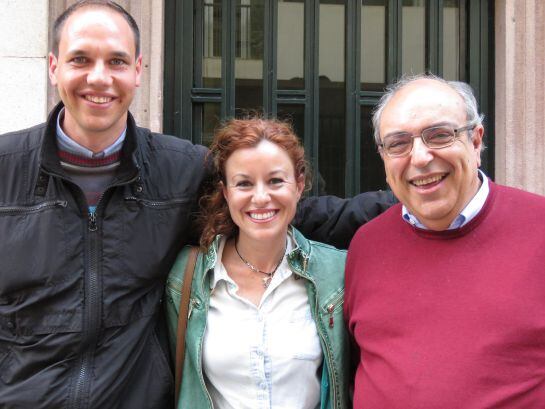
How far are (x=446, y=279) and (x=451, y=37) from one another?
283 centimetres

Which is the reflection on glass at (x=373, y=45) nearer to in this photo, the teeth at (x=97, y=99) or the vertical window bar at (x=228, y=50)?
the vertical window bar at (x=228, y=50)

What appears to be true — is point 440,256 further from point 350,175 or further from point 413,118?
point 350,175

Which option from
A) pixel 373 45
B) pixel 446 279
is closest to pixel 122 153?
pixel 446 279

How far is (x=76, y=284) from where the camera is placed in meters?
2.05

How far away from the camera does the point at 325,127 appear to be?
4.27 metres

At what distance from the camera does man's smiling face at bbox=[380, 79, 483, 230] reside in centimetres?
206

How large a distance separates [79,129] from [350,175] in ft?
7.88

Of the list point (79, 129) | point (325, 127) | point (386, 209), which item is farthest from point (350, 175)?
point (79, 129)

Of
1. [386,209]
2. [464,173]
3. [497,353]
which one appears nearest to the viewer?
[497,353]

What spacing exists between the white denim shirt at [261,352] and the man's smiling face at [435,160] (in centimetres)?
58

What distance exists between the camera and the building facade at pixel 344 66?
13.6ft

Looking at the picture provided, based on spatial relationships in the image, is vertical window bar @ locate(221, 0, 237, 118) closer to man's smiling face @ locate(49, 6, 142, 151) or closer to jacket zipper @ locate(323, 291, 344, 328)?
man's smiling face @ locate(49, 6, 142, 151)

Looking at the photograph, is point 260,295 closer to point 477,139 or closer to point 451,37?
point 477,139

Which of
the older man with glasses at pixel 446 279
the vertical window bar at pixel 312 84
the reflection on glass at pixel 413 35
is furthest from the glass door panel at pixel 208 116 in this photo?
the older man with glasses at pixel 446 279
